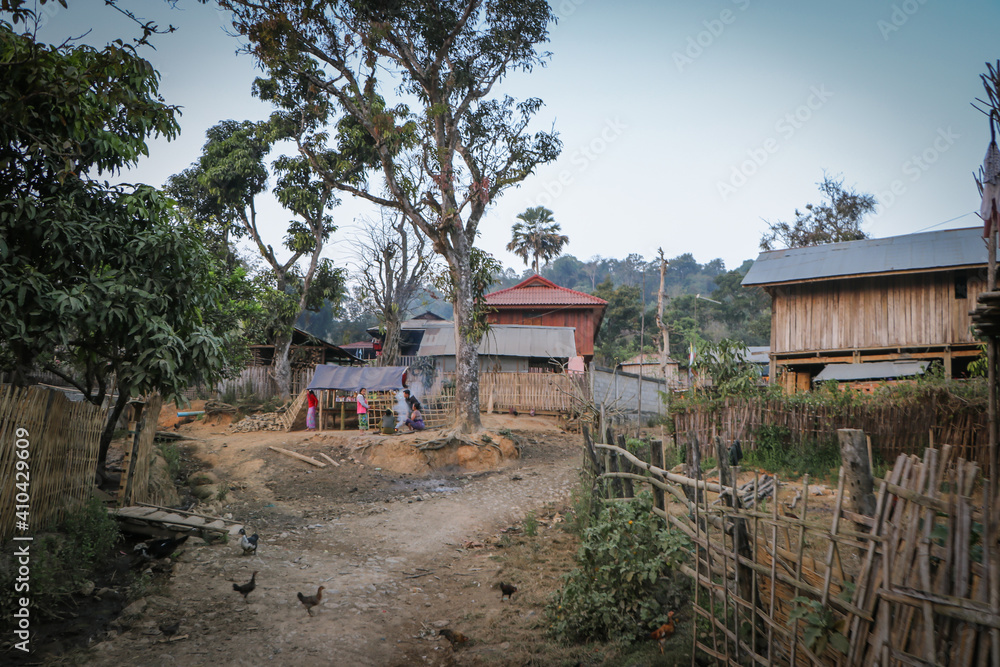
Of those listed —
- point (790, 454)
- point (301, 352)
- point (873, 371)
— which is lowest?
point (790, 454)

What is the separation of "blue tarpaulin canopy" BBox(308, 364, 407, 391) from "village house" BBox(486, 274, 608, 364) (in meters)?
12.6

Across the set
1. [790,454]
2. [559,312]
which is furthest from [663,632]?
[559,312]

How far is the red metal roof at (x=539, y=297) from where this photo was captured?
30.0 metres

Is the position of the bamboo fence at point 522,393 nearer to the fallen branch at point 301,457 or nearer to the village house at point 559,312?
the fallen branch at point 301,457

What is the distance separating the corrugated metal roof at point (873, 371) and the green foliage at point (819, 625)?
587 inches

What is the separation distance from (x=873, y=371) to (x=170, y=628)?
18.1 metres

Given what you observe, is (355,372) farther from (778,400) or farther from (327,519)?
(778,400)

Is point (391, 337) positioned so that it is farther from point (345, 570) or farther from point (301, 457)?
point (345, 570)

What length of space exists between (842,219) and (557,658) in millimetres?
30774

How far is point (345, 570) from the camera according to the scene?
688 cm

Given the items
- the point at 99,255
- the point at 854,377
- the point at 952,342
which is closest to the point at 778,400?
the point at 854,377

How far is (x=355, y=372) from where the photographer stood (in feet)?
59.1

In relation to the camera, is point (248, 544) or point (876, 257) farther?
point (876, 257)

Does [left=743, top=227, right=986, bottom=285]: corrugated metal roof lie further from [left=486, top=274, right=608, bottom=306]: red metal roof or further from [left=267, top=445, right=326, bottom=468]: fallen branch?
[left=267, top=445, right=326, bottom=468]: fallen branch
